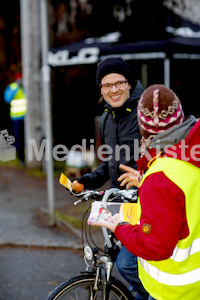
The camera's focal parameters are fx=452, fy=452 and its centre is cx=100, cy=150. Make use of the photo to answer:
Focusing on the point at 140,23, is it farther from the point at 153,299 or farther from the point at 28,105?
the point at 153,299

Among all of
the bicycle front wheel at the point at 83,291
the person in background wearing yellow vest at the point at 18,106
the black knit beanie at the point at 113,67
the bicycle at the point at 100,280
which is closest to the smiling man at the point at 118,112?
the black knit beanie at the point at 113,67

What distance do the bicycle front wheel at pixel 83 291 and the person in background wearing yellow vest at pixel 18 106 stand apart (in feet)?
26.6

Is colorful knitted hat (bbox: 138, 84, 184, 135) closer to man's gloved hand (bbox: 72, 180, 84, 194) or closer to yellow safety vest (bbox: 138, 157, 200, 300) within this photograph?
yellow safety vest (bbox: 138, 157, 200, 300)

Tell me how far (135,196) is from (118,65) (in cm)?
102

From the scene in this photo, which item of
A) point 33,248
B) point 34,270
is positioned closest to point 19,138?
point 33,248

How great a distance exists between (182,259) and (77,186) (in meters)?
1.13

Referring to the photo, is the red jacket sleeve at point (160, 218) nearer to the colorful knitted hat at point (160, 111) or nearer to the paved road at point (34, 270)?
the colorful knitted hat at point (160, 111)

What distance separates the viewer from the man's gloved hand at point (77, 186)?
3.03m

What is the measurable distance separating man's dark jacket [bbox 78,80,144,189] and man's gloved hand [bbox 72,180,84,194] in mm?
71

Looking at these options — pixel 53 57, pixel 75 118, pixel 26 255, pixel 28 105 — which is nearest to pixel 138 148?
pixel 26 255

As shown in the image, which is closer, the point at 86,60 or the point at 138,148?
the point at 138,148

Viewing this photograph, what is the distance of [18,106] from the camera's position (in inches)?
425

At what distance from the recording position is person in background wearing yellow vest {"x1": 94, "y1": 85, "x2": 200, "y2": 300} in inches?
78.3

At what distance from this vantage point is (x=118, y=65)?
327 cm
